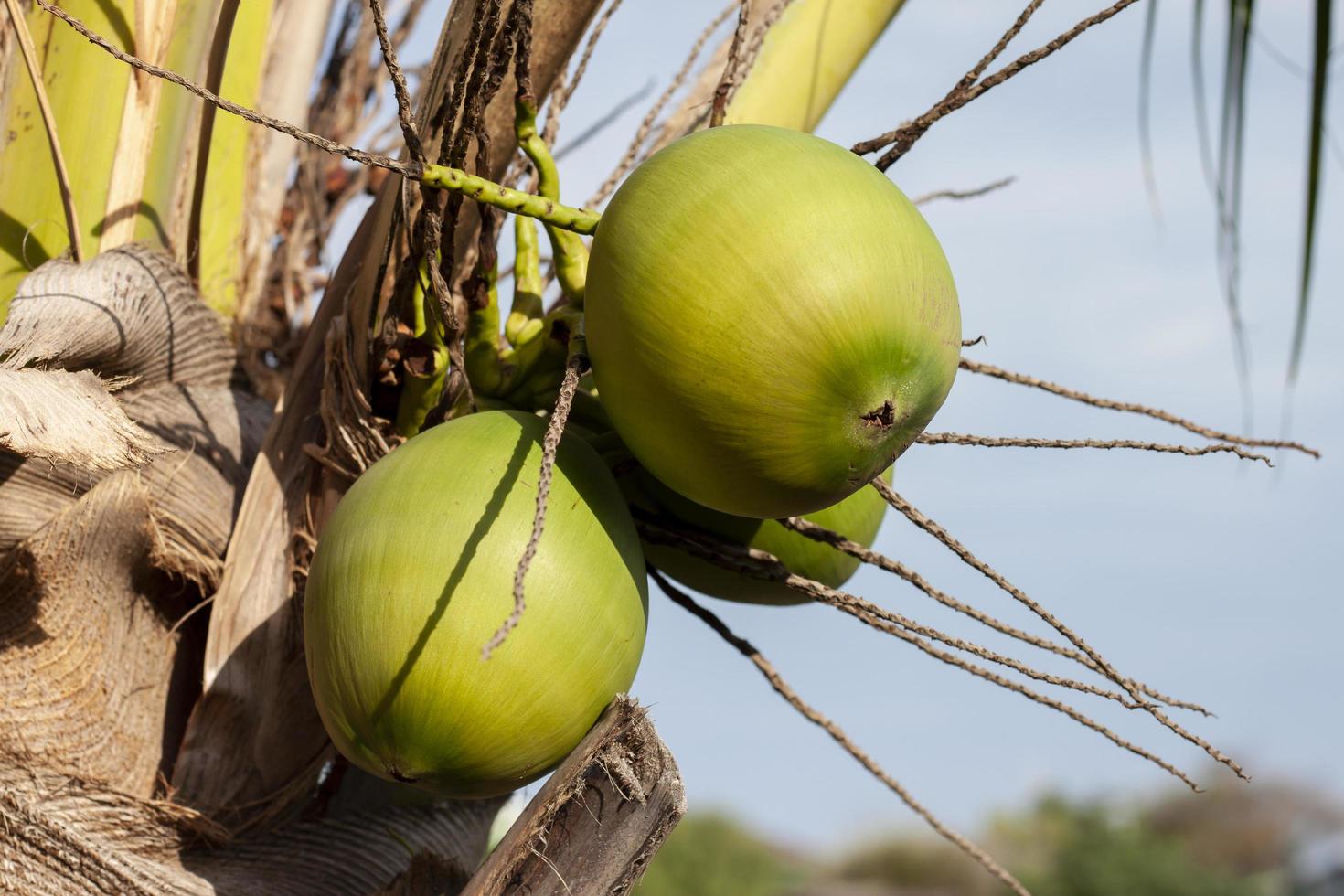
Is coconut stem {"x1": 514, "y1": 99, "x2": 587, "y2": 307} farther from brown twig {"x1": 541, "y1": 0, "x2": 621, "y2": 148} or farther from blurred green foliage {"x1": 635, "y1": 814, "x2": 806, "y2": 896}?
blurred green foliage {"x1": 635, "y1": 814, "x2": 806, "y2": 896}

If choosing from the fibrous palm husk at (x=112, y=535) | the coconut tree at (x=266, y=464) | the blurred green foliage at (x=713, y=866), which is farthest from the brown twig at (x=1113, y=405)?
the blurred green foliage at (x=713, y=866)

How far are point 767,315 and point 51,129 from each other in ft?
3.11

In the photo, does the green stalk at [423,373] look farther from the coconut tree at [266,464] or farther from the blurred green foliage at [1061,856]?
the blurred green foliage at [1061,856]

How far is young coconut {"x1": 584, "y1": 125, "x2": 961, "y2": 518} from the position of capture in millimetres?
1049

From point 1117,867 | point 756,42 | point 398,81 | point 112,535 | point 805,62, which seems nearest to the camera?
point 398,81

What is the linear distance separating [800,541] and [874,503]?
11cm

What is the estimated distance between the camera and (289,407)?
1.60 meters

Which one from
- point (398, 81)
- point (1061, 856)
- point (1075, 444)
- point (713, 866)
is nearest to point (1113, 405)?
point (1075, 444)

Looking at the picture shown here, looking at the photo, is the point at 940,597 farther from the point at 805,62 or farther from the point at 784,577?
the point at 805,62

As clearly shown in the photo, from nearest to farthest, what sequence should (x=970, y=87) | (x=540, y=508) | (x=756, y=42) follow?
(x=540, y=508) → (x=970, y=87) → (x=756, y=42)

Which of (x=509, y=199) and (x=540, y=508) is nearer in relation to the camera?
(x=540, y=508)

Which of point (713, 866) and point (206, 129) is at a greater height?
point (713, 866)

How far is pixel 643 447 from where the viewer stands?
117 centimetres

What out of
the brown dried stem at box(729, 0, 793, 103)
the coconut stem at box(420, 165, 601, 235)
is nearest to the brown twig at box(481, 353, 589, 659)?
the coconut stem at box(420, 165, 601, 235)
